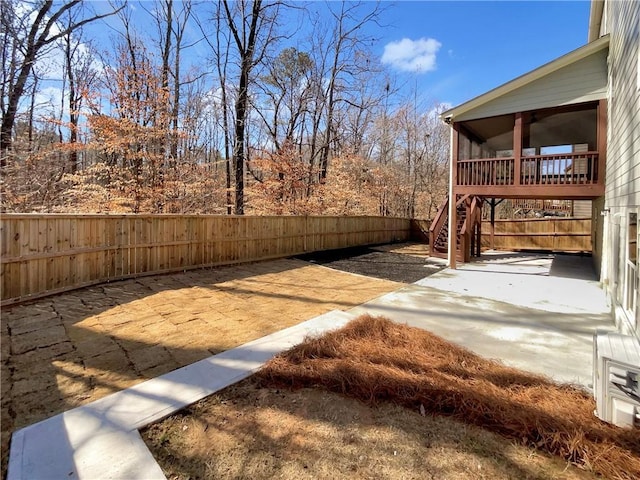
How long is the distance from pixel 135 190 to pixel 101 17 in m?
6.10

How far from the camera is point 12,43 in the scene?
322 inches

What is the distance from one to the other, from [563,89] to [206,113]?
1364 cm

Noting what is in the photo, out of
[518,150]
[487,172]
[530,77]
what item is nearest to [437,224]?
[487,172]

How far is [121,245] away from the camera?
6.08 m

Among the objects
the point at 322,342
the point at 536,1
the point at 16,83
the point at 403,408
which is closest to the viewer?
the point at 403,408

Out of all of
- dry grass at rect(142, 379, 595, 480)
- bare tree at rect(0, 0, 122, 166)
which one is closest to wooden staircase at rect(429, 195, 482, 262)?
dry grass at rect(142, 379, 595, 480)

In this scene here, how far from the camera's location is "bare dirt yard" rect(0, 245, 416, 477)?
2596 millimetres

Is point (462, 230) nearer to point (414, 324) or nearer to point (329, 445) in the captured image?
point (414, 324)

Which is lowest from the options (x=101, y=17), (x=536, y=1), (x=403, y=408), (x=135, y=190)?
(x=403, y=408)

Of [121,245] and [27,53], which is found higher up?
[27,53]

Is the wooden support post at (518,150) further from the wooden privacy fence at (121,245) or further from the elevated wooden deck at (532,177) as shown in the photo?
the wooden privacy fence at (121,245)

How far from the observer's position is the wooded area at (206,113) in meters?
9.37

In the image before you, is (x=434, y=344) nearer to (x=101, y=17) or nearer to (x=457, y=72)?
(x=101, y=17)

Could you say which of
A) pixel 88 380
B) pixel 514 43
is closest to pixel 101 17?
pixel 88 380
